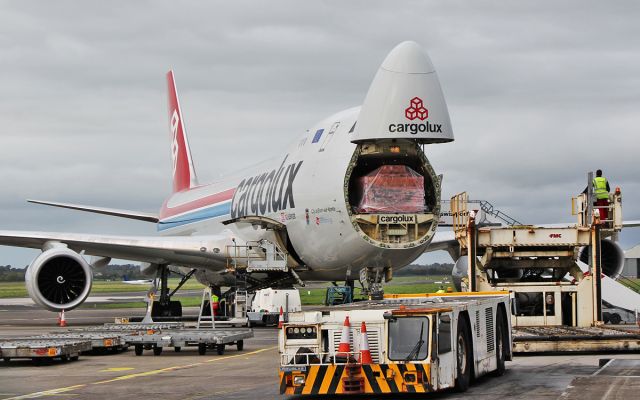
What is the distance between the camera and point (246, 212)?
32469 millimetres

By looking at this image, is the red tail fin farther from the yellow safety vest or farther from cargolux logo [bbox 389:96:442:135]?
the yellow safety vest

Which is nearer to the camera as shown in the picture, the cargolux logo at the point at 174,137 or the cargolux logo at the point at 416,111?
the cargolux logo at the point at 416,111

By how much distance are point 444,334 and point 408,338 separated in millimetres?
493

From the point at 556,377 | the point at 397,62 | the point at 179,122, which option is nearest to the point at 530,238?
the point at 397,62

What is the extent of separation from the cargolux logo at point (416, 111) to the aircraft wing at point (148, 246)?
11.2 meters

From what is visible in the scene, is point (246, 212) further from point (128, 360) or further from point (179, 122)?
point (179, 122)

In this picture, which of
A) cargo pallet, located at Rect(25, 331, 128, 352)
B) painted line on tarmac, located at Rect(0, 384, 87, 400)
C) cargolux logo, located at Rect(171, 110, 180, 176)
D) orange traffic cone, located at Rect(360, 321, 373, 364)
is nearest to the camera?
orange traffic cone, located at Rect(360, 321, 373, 364)

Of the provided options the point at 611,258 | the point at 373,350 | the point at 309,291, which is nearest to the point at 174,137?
the point at 611,258

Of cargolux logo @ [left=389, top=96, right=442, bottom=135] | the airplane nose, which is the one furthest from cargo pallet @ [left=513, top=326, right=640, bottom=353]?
the airplane nose

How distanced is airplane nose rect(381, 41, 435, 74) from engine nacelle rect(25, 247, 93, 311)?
35.2 feet

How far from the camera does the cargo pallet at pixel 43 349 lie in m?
18.6

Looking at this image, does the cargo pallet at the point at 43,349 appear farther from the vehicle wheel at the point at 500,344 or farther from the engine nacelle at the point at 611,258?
the engine nacelle at the point at 611,258

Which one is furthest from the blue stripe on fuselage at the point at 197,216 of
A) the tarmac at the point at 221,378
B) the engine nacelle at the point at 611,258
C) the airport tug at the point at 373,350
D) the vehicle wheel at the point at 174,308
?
the airport tug at the point at 373,350

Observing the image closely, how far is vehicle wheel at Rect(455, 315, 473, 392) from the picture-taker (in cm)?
1309
